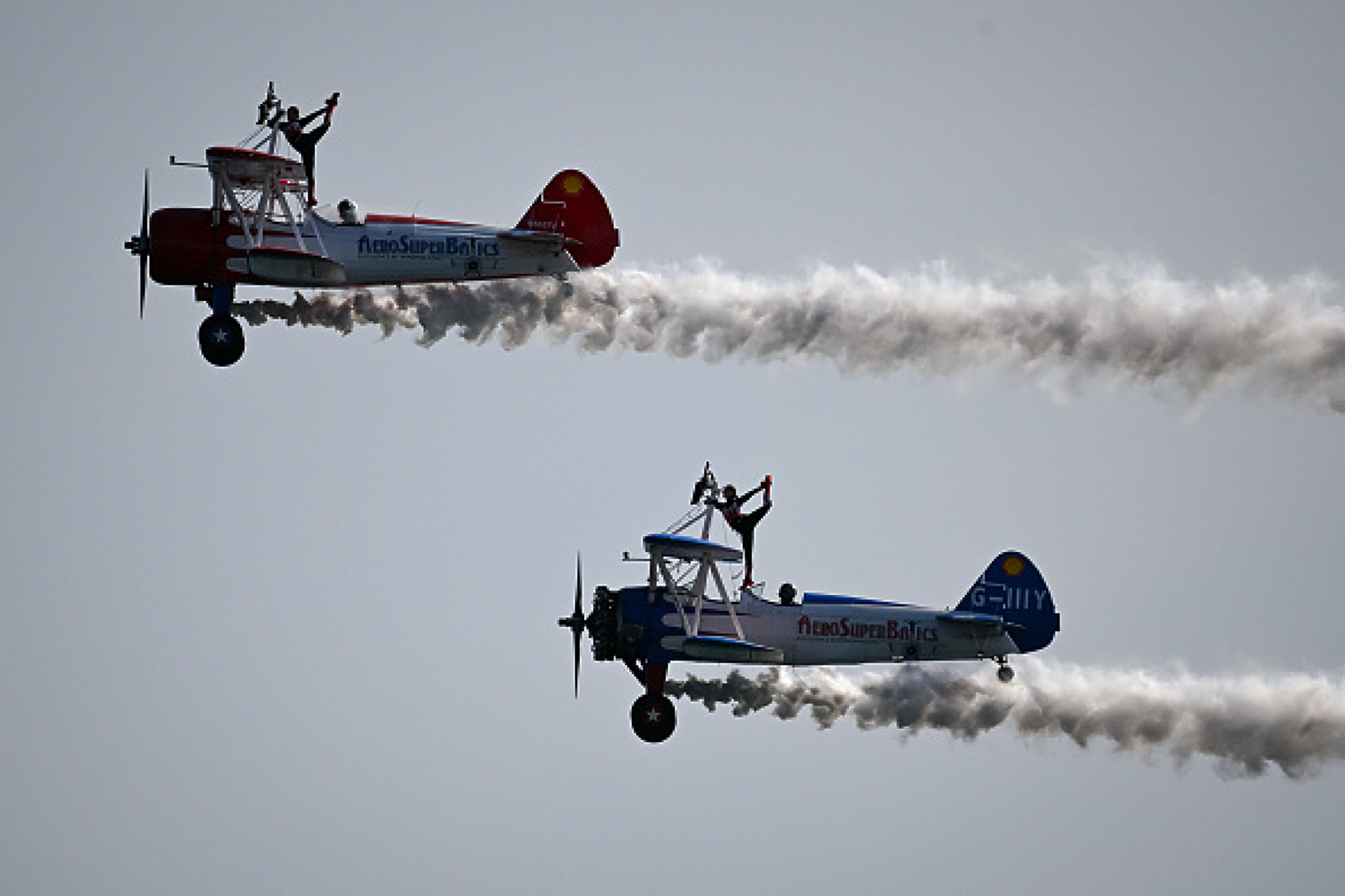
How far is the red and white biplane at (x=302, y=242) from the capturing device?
83.3 meters

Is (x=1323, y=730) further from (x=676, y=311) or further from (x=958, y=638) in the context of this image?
(x=676, y=311)

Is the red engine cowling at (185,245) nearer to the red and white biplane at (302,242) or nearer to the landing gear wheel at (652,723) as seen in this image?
the red and white biplane at (302,242)

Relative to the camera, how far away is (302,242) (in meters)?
83.8

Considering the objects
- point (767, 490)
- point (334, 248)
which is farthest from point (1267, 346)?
point (334, 248)

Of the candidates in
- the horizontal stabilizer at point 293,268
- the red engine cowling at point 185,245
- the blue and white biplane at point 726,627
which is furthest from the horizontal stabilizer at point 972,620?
the red engine cowling at point 185,245

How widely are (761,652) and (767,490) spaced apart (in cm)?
240

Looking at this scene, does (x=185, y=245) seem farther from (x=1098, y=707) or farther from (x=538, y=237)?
(x=1098, y=707)

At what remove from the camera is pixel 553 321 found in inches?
3415

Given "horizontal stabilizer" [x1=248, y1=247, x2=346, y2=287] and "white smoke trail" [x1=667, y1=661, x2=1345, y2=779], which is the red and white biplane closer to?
"horizontal stabilizer" [x1=248, y1=247, x2=346, y2=287]

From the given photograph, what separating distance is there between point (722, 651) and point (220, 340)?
9.59m

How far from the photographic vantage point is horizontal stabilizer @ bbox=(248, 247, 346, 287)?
82.9 m

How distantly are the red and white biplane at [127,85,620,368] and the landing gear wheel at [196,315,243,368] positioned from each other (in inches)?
0.4

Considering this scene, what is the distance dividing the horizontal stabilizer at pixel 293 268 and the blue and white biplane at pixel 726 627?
20.2 ft

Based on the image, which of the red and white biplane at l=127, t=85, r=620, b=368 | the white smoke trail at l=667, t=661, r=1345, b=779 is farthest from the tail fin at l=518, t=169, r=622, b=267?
the white smoke trail at l=667, t=661, r=1345, b=779
